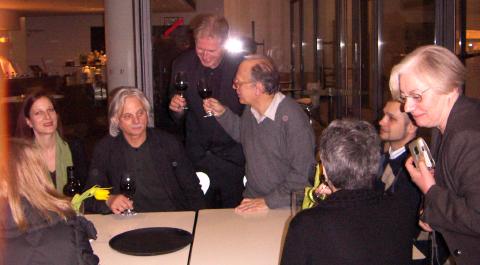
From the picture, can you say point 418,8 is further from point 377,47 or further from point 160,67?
point 160,67

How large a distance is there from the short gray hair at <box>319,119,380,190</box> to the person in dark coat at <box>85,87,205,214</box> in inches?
58.6

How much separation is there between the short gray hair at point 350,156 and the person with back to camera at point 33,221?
892mm

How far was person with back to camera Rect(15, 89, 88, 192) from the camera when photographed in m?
3.22

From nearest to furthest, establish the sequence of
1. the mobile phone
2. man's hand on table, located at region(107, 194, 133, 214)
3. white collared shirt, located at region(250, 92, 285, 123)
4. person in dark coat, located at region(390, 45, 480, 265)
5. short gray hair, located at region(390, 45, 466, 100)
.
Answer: person in dark coat, located at region(390, 45, 480, 265) → short gray hair, located at region(390, 45, 466, 100) → the mobile phone → man's hand on table, located at region(107, 194, 133, 214) → white collared shirt, located at region(250, 92, 285, 123)

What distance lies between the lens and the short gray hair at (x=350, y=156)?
1786 mm

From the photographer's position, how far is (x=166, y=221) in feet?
8.61

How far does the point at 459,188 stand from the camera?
1787 millimetres

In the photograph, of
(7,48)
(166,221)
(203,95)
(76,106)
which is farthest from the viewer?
(7,48)

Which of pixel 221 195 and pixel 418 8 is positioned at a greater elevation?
pixel 418 8

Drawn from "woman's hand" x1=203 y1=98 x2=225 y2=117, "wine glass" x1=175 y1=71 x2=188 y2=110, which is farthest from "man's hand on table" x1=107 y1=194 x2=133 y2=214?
"wine glass" x1=175 y1=71 x2=188 y2=110

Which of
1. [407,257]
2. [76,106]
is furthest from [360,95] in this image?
[76,106]

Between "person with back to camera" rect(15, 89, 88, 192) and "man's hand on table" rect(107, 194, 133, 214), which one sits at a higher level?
"person with back to camera" rect(15, 89, 88, 192)

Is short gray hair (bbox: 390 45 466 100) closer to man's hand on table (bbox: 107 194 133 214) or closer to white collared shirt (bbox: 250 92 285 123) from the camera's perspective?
white collared shirt (bbox: 250 92 285 123)

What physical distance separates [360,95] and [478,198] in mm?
4133
